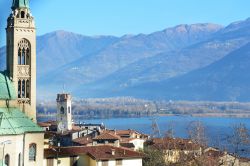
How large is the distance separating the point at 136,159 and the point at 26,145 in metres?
10.2

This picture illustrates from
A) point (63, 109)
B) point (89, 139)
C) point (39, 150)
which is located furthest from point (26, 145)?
point (63, 109)

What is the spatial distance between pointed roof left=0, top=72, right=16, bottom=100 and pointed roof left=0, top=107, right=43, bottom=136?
3.31 ft

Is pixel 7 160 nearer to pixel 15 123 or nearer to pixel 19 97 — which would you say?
pixel 15 123

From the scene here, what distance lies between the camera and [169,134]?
201 ft

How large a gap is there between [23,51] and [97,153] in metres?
9.68

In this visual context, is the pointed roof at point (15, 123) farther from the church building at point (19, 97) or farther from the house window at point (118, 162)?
the house window at point (118, 162)

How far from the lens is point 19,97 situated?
4881 cm

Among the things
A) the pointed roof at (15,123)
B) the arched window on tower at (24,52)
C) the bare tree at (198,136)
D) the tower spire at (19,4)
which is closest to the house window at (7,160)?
the pointed roof at (15,123)

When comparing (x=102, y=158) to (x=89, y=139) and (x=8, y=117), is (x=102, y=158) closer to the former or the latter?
A: (x=8, y=117)

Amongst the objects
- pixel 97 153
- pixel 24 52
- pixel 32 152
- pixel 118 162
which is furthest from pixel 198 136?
pixel 24 52

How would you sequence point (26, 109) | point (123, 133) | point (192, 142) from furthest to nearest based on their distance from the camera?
point (123, 133), point (192, 142), point (26, 109)

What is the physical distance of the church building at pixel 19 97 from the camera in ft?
139

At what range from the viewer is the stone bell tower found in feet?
159

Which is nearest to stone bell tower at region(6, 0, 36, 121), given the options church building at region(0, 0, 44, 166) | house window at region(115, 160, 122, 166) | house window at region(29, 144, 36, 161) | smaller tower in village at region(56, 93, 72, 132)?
church building at region(0, 0, 44, 166)
